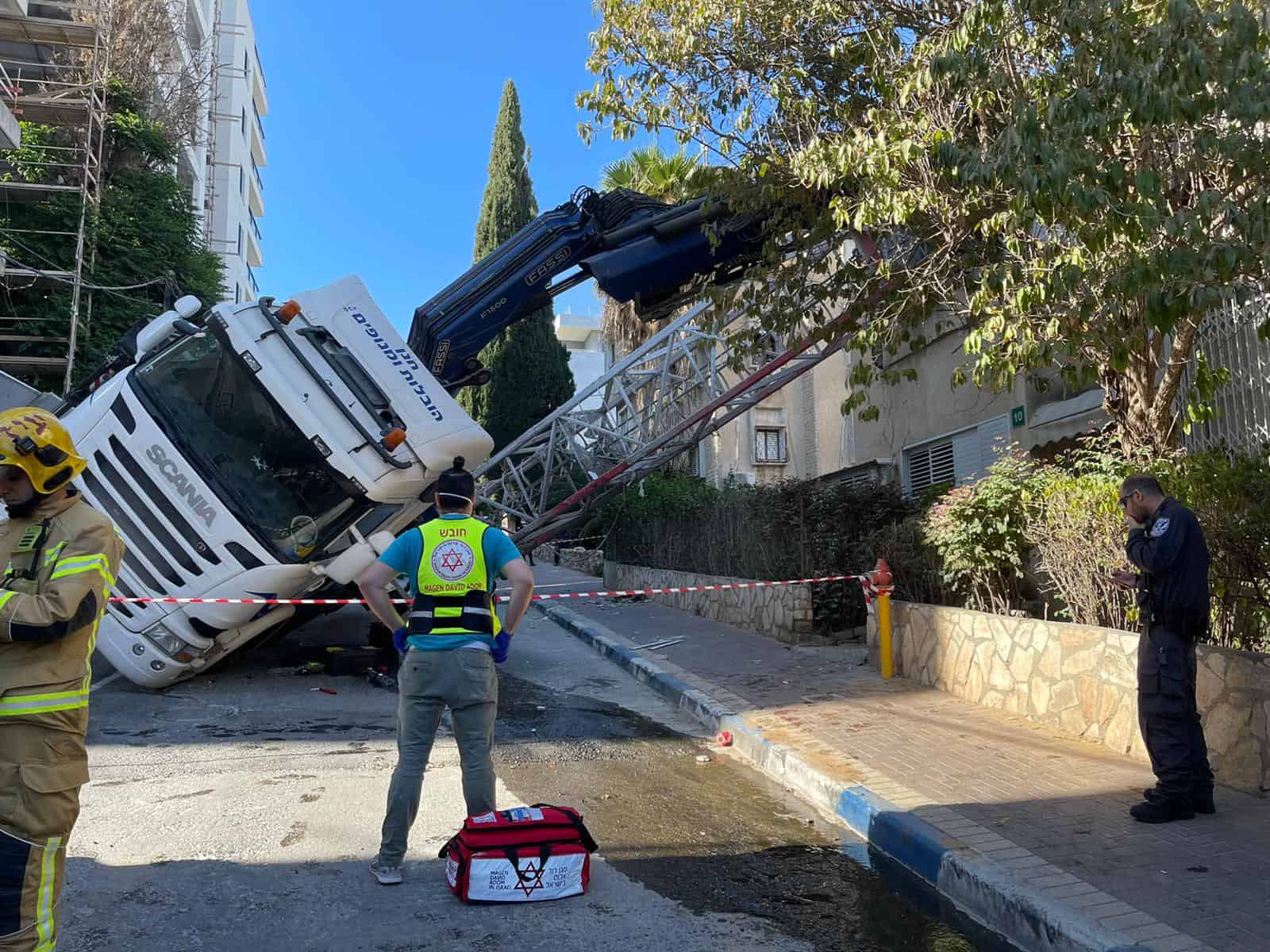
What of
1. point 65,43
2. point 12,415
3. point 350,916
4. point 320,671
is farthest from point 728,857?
point 65,43

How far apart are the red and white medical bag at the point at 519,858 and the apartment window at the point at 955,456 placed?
8.51 meters

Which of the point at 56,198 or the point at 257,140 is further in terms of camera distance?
the point at 257,140

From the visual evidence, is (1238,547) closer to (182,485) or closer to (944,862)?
(944,862)

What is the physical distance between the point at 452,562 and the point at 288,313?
4.96 m

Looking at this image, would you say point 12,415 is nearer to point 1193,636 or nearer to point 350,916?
point 350,916

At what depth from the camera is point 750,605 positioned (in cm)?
1259

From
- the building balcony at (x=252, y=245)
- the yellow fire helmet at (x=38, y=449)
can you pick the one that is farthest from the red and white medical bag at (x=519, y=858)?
the building balcony at (x=252, y=245)

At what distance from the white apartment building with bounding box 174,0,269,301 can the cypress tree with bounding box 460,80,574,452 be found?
919 centimetres

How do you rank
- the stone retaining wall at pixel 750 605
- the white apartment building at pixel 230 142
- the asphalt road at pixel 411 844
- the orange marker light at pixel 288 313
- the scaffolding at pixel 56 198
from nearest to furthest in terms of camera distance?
1. the asphalt road at pixel 411 844
2. the orange marker light at pixel 288 313
3. the stone retaining wall at pixel 750 605
4. the scaffolding at pixel 56 198
5. the white apartment building at pixel 230 142

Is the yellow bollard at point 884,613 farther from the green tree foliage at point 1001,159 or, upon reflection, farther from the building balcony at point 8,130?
the building balcony at point 8,130

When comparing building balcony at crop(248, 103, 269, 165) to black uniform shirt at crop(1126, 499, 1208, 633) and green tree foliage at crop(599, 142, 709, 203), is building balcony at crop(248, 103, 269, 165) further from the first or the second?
black uniform shirt at crop(1126, 499, 1208, 633)

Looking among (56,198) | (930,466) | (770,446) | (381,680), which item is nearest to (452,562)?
(381,680)

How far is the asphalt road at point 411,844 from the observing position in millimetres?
3734

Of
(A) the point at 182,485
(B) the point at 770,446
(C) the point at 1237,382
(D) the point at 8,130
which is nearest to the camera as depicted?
(A) the point at 182,485
